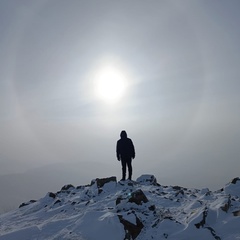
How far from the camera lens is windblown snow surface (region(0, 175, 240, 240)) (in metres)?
9.43

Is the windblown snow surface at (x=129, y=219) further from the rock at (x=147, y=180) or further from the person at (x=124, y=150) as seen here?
the rock at (x=147, y=180)

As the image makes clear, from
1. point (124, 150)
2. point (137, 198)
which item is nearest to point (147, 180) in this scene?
point (124, 150)

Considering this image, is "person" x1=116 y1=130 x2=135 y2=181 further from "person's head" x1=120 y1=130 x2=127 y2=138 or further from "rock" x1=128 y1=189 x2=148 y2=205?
"rock" x1=128 y1=189 x2=148 y2=205

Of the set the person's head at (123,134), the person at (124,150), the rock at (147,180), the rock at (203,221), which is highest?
the person's head at (123,134)

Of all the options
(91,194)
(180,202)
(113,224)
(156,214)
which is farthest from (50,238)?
(180,202)

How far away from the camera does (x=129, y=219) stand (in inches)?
405

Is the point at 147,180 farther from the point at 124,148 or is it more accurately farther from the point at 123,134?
the point at 123,134

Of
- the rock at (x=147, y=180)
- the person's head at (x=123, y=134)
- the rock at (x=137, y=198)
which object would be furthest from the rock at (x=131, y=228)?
the rock at (x=147, y=180)

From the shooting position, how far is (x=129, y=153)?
58.6 feet

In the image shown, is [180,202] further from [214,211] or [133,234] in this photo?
[133,234]

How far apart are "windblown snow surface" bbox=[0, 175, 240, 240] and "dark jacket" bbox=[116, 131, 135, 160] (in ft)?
11.8

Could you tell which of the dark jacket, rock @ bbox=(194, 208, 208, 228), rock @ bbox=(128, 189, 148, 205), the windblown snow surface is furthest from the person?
rock @ bbox=(194, 208, 208, 228)

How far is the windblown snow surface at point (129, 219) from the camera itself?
9430mm

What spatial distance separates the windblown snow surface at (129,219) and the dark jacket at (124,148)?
358cm
